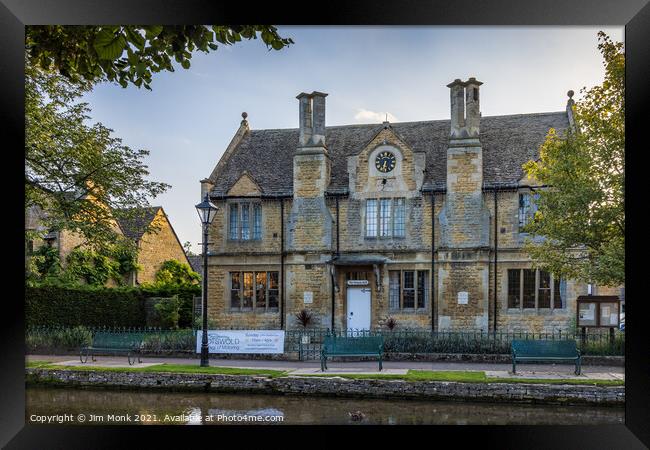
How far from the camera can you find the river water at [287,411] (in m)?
10.6

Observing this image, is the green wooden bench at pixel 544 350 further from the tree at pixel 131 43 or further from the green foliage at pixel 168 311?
the green foliage at pixel 168 311

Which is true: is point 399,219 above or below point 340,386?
above


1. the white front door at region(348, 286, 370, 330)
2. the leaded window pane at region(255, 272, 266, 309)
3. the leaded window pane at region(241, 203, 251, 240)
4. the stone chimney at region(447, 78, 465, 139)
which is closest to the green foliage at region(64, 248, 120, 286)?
the leaded window pane at region(241, 203, 251, 240)

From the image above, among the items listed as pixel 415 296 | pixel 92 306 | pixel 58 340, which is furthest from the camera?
pixel 92 306

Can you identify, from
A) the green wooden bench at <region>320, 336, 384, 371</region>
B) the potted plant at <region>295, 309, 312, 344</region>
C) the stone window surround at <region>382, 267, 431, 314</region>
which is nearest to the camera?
the green wooden bench at <region>320, 336, 384, 371</region>

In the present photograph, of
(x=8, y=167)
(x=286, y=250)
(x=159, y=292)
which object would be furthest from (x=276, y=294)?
(x=8, y=167)

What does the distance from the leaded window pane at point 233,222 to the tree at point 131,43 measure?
1517 centimetres

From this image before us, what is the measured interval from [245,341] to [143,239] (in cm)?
750

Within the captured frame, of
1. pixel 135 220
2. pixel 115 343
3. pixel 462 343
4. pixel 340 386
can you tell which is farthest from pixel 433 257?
pixel 115 343

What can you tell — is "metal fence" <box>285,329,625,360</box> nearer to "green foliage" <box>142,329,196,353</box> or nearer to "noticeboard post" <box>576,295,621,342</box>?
"noticeboard post" <box>576,295,621,342</box>

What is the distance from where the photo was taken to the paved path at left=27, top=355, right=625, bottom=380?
13578 millimetres

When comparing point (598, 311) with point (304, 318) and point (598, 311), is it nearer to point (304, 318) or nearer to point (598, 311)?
point (598, 311)

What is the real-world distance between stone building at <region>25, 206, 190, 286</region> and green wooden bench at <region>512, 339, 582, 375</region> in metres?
9.88

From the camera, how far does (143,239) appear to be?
22406 millimetres
